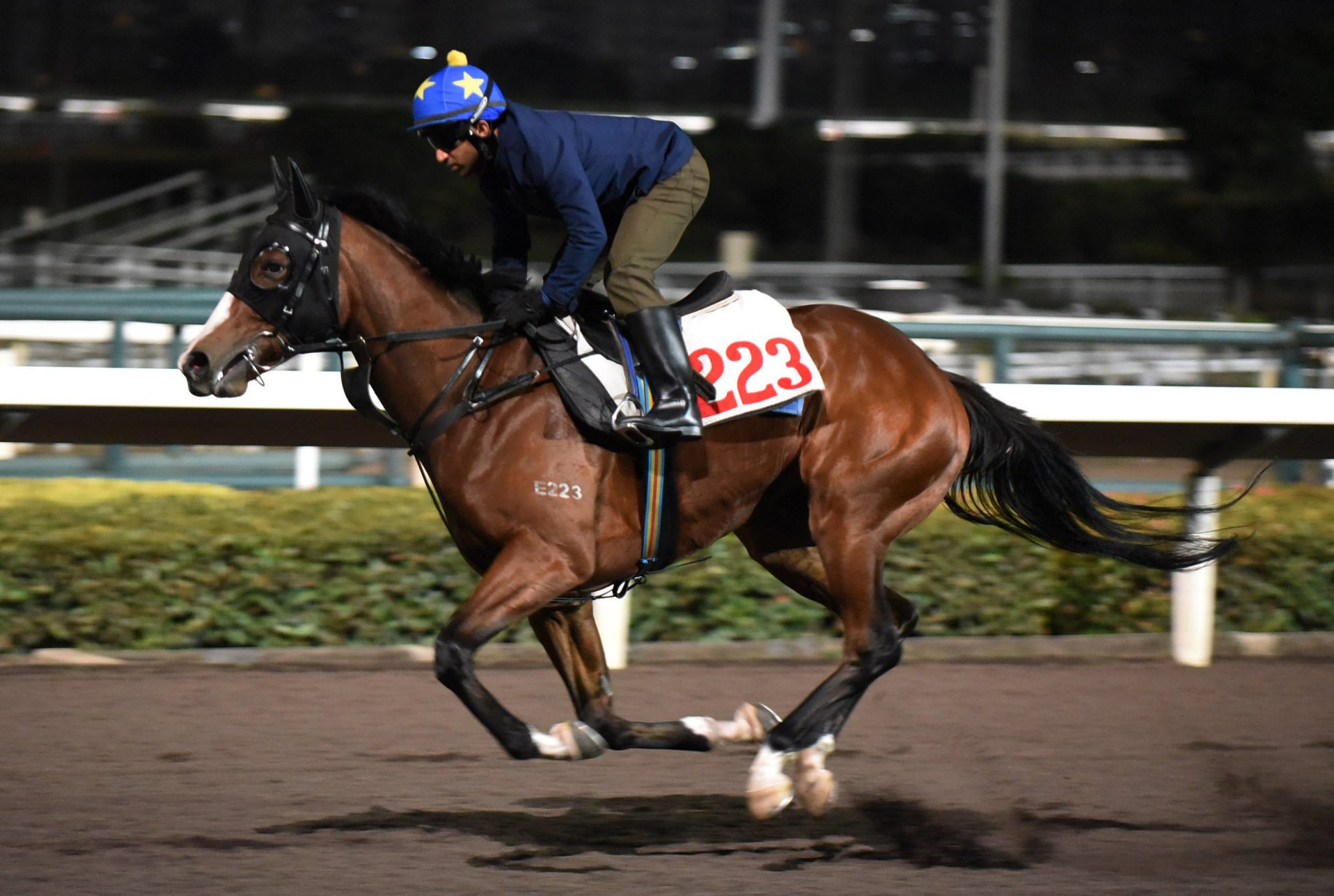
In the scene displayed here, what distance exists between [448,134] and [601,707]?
1515mm

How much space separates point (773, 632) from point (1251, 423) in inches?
77.2

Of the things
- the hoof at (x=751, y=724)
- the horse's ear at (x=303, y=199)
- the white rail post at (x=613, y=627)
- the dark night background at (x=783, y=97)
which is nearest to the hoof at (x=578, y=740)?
the hoof at (x=751, y=724)

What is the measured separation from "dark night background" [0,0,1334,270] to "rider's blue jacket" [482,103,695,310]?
14184 mm

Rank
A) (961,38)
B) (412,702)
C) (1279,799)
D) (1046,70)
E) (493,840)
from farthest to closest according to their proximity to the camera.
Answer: (1046,70), (961,38), (412,702), (1279,799), (493,840)

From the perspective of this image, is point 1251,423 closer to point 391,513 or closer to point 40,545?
point 391,513

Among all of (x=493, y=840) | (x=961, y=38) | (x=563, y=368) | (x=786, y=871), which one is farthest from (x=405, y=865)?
(x=961, y=38)

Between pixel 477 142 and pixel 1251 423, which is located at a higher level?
pixel 477 142

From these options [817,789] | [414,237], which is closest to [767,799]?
[817,789]

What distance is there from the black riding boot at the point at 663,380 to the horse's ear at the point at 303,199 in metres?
0.82

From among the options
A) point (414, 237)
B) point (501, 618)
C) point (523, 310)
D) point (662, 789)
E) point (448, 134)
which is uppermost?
point (448, 134)

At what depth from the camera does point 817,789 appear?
414 centimetres

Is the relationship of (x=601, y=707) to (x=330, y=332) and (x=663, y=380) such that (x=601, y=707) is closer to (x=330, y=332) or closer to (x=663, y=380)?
(x=663, y=380)

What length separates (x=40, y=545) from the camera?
19.1ft

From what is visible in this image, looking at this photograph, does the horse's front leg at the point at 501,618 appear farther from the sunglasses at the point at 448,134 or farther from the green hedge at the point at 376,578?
A: the green hedge at the point at 376,578
